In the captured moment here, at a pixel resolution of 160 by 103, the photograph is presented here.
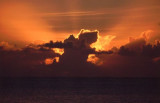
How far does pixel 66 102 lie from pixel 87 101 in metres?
3.92

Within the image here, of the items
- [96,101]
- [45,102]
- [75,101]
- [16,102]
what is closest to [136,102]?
[96,101]

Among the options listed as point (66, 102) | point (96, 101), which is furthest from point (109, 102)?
point (66, 102)

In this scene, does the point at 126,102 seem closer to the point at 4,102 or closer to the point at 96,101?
the point at 96,101

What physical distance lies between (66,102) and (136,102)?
1140 centimetres

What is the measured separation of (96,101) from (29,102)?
1094 cm

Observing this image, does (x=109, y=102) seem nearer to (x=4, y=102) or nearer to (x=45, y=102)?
(x=45, y=102)

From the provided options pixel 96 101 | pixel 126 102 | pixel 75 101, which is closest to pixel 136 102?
pixel 126 102

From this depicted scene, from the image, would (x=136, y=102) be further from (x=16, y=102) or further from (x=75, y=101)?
(x=16, y=102)

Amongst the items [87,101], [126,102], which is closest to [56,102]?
[87,101]

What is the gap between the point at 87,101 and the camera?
56906 millimetres

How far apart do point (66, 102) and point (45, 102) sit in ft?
10.9

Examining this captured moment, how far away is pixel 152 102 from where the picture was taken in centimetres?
5719

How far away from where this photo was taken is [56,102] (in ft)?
180

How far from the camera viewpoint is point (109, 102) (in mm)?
55375
